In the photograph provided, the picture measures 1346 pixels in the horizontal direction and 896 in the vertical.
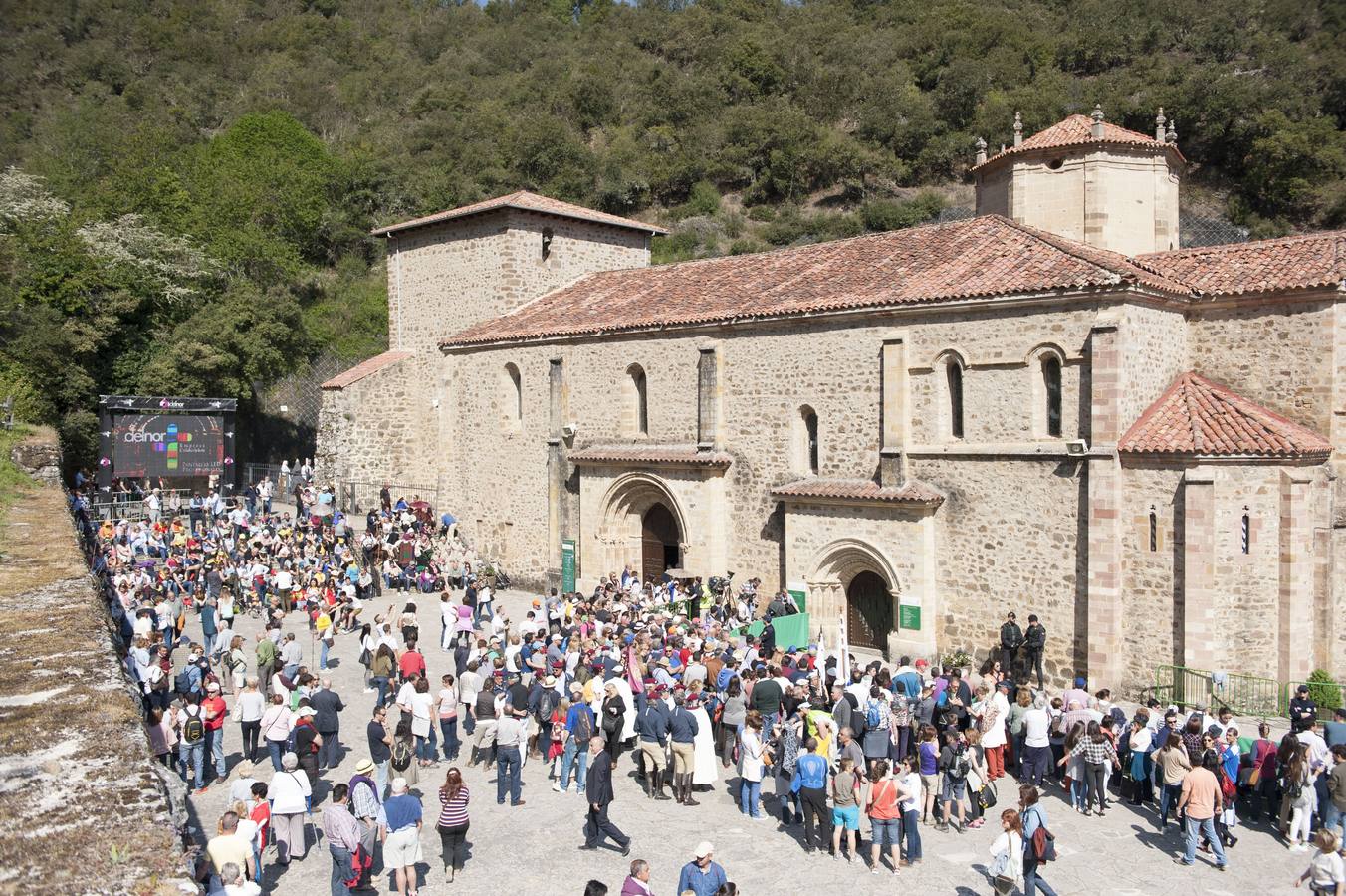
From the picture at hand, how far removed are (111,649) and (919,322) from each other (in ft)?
48.7

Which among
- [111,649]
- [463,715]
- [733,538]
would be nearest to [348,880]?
[111,649]

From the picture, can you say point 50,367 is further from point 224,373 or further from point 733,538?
point 733,538

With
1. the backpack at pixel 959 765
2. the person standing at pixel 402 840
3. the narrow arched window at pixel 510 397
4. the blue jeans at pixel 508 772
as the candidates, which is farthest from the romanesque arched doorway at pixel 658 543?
the person standing at pixel 402 840

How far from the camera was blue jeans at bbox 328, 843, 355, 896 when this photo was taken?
9227mm

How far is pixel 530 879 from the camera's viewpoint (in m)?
10.4

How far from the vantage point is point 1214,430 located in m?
16.5

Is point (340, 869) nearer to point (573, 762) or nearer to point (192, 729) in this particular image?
point (192, 729)

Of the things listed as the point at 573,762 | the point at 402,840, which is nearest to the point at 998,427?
the point at 573,762

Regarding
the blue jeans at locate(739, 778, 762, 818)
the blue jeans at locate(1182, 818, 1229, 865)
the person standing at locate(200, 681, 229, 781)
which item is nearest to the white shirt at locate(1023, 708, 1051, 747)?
the blue jeans at locate(1182, 818, 1229, 865)

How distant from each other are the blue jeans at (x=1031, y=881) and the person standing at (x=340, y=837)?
636cm

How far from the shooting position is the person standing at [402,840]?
31.0 feet

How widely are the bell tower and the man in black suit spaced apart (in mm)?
16930

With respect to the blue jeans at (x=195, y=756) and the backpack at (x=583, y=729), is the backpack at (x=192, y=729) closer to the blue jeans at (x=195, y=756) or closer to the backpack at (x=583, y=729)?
the blue jeans at (x=195, y=756)

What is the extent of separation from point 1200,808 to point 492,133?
200ft
